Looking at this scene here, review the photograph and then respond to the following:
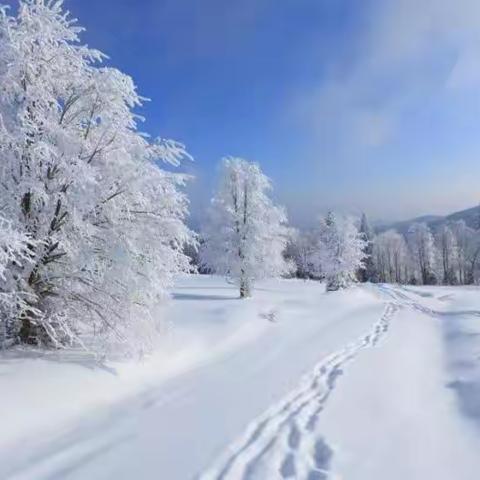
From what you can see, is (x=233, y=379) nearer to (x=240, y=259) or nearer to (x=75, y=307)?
(x=75, y=307)

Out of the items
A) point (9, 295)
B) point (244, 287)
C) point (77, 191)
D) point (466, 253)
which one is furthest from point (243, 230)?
point (466, 253)

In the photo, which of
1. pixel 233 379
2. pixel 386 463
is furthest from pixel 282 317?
pixel 386 463

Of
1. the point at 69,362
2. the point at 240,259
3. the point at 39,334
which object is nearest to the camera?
the point at 69,362

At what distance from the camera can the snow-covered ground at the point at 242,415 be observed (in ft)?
19.9

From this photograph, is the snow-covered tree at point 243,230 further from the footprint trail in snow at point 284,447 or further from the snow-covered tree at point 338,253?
the footprint trail in snow at point 284,447

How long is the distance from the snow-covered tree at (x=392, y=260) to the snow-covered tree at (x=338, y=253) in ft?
187

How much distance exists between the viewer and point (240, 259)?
3056 cm

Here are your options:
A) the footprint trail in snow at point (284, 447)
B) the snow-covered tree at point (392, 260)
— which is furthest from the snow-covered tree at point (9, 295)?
the snow-covered tree at point (392, 260)

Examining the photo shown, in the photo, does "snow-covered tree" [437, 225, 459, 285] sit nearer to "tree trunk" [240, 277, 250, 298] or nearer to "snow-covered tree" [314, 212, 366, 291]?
"snow-covered tree" [314, 212, 366, 291]

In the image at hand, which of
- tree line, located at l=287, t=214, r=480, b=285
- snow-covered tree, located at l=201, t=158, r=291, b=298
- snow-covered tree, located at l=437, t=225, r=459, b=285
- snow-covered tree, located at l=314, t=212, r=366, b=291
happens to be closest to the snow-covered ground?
snow-covered tree, located at l=201, t=158, r=291, b=298

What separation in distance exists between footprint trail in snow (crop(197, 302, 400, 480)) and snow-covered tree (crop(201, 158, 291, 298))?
20.6 meters

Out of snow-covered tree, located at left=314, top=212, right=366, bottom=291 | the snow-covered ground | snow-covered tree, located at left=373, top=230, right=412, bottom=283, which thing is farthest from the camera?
snow-covered tree, located at left=373, top=230, right=412, bottom=283

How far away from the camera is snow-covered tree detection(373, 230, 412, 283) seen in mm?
104125

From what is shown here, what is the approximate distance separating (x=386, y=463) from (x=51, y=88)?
30.8 ft
